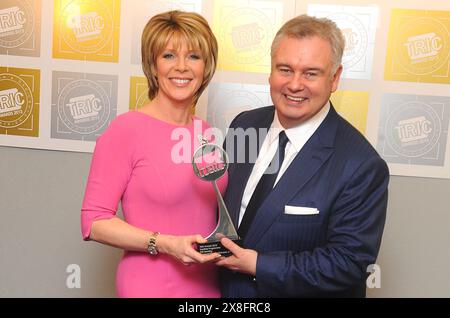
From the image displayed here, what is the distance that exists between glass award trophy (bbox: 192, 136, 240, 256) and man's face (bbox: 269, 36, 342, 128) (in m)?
0.23

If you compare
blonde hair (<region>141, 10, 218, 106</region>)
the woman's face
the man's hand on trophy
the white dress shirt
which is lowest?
the man's hand on trophy

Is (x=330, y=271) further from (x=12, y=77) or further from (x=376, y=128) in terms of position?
(x=12, y=77)

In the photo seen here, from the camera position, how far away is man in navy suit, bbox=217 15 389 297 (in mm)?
1405

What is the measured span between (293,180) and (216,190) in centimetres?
20

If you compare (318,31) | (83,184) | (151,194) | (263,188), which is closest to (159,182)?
(151,194)

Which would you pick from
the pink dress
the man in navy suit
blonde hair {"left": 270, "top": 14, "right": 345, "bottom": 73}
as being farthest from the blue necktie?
blonde hair {"left": 270, "top": 14, "right": 345, "bottom": 73}

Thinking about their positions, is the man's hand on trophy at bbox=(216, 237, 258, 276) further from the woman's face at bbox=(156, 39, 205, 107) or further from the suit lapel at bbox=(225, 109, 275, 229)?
the woman's face at bbox=(156, 39, 205, 107)

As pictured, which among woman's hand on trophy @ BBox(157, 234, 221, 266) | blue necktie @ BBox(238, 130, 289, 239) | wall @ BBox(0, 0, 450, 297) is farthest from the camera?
wall @ BBox(0, 0, 450, 297)

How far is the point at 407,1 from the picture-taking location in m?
2.18

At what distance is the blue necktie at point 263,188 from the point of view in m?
1.49

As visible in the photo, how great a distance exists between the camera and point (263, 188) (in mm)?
1498

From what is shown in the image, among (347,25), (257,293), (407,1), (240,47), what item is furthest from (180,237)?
(407,1)

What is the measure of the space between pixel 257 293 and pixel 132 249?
35 cm

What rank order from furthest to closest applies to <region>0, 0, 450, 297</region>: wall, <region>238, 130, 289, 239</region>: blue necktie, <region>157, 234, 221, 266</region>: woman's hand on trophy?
1. <region>0, 0, 450, 297</region>: wall
2. <region>238, 130, 289, 239</region>: blue necktie
3. <region>157, 234, 221, 266</region>: woman's hand on trophy
